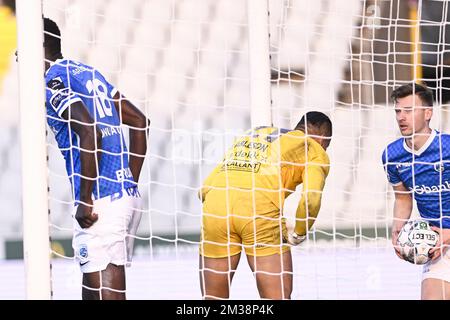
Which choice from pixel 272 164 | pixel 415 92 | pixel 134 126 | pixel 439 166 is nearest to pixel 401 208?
pixel 439 166

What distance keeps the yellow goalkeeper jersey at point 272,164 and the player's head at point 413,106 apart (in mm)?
415

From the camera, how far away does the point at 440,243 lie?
4191 millimetres

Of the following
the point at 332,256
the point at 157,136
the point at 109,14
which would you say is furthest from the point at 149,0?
the point at 332,256

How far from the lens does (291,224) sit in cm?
548

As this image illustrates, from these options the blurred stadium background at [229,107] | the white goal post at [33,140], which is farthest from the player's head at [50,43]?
the blurred stadium background at [229,107]

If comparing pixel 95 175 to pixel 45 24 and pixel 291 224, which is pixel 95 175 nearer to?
pixel 45 24

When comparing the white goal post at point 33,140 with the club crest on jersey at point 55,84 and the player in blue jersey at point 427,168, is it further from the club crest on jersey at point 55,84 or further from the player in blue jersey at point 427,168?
the player in blue jersey at point 427,168

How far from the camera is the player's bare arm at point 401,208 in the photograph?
14.1ft

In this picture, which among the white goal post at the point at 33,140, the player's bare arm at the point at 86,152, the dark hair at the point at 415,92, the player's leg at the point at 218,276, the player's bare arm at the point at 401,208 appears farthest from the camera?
the player's bare arm at the point at 401,208

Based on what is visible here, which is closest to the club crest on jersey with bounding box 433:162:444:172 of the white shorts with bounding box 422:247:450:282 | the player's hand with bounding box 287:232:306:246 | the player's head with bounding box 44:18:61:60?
the white shorts with bounding box 422:247:450:282

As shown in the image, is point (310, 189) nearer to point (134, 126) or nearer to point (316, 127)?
point (316, 127)

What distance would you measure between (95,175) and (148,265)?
1.79 meters

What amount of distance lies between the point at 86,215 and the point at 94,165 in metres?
0.19

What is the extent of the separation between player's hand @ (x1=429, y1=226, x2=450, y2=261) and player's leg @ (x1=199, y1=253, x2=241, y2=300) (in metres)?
0.81
